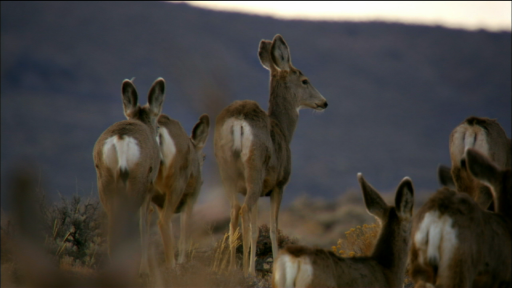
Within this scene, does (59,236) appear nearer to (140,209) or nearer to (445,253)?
(140,209)

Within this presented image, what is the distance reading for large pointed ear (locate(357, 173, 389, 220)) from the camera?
22.5 ft

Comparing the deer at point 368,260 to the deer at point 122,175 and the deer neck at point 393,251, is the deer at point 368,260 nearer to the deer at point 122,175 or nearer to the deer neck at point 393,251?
the deer neck at point 393,251

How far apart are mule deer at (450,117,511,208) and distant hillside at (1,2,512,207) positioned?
62.2 metres

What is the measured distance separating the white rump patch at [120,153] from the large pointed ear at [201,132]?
3.89 metres

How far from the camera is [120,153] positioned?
7.75 m

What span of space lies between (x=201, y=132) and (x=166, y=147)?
2423mm

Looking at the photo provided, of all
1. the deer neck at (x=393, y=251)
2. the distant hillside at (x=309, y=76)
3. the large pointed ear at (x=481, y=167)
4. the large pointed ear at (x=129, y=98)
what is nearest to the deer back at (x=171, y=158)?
the large pointed ear at (x=129, y=98)

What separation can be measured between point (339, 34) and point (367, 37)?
588cm

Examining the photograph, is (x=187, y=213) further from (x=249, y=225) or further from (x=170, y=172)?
(x=170, y=172)

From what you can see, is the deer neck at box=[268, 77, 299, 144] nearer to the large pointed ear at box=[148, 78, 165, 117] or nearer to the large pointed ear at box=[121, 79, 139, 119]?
the large pointed ear at box=[148, 78, 165, 117]

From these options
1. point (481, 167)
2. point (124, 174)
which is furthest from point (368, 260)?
point (124, 174)

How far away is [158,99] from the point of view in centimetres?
927

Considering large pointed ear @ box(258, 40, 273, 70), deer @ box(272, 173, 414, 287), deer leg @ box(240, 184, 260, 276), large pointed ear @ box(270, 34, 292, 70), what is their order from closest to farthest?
deer @ box(272, 173, 414, 287) → deer leg @ box(240, 184, 260, 276) → large pointed ear @ box(270, 34, 292, 70) → large pointed ear @ box(258, 40, 273, 70)

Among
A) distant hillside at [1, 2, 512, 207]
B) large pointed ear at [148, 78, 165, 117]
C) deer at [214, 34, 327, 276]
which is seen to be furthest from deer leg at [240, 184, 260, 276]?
distant hillside at [1, 2, 512, 207]
